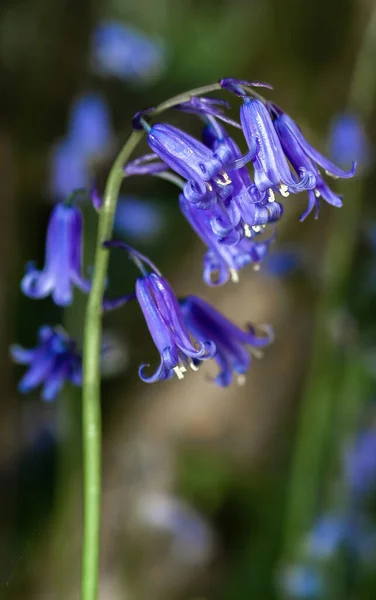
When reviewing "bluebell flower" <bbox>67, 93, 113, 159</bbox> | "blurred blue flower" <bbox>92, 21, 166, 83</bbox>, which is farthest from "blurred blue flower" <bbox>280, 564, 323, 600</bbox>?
"blurred blue flower" <bbox>92, 21, 166, 83</bbox>

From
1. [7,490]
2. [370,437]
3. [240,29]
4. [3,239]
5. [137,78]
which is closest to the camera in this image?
[370,437]

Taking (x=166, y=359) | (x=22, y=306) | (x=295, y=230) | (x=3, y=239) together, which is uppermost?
(x=295, y=230)

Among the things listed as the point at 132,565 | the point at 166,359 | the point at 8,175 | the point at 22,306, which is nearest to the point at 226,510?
the point at 132,565

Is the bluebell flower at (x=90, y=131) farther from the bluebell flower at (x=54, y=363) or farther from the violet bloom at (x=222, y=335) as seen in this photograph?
the violet bloom at (x=222, y=335)

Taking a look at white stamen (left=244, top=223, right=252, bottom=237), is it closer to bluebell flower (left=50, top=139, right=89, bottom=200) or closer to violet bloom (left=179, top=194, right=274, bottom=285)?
violet bloom (left=179, top=194, right=274, bottom=285)

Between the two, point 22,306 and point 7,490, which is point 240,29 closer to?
point 22,306

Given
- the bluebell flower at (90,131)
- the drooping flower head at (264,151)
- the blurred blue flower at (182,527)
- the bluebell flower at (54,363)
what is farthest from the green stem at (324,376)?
the drooping flower head at (264,151)

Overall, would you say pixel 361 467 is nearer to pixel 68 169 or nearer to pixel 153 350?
pixel 153 350
